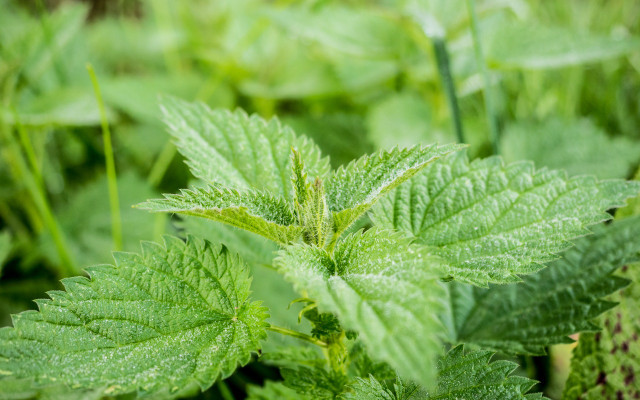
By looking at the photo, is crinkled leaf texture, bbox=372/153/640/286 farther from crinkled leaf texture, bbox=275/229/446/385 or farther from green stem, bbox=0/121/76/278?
green stem, bbox=0/121/76/278

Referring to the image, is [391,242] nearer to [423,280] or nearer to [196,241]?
[423,280]

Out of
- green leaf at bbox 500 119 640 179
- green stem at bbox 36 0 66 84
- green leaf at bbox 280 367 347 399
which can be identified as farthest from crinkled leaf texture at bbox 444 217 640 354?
green stem at bbox 36 0 66 84

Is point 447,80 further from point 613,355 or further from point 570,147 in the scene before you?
point 613,355

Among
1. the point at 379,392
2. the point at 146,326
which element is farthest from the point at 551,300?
the point at 146,326

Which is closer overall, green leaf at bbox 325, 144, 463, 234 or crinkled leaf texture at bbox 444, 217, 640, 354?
green leaf at bbox 325, 144, 463, 234

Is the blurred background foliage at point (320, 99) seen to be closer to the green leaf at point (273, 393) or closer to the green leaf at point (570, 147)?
the green leaf at point (570, 147)

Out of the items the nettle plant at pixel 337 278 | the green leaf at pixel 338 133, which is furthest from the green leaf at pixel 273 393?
the green leaf at pixel 338 133
